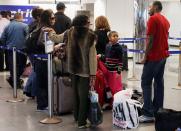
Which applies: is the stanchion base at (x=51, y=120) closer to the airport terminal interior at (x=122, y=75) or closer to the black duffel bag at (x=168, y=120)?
the airport terminal interior at (x=122, y=75)

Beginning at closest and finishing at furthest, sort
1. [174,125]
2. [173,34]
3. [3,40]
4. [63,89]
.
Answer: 1. [174,125]
2. [63,89]
3. [3,40]
4. [173,34]

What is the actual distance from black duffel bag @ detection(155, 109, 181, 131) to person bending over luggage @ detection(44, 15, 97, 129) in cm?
99

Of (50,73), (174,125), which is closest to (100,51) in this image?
(50,73)

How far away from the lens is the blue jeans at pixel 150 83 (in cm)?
523

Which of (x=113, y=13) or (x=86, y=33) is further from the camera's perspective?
(x=113, y=13)

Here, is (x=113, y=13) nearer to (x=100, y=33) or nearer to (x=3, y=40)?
(x=3, y=40)

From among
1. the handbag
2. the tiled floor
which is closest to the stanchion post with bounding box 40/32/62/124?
the tiled floor

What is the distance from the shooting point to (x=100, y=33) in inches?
249

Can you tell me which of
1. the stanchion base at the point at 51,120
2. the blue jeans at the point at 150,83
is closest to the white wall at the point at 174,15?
the blue jeans at the point at 150,83

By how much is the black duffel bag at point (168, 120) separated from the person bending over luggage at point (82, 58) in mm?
994

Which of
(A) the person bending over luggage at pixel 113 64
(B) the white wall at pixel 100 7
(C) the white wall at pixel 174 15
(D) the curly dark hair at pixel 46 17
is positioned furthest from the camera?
(C) the white wall at pixel 174 15

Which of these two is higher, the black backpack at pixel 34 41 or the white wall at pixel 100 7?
the white wall at pixel 100 7

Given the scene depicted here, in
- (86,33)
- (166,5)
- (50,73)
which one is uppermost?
(166,5)

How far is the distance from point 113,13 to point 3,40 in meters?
5.44
